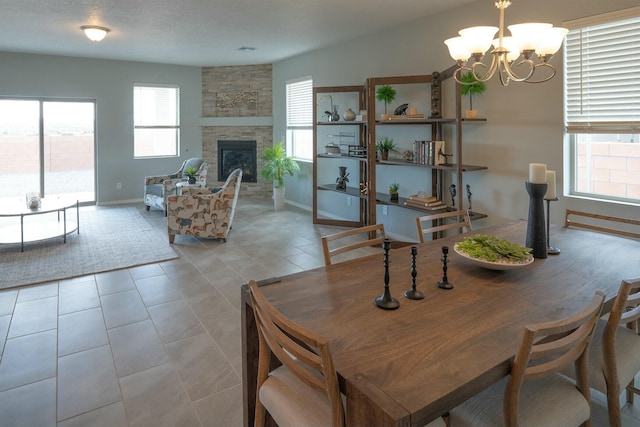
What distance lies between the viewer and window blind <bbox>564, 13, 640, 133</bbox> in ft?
10.3

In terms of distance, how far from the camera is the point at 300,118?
7.50 meters

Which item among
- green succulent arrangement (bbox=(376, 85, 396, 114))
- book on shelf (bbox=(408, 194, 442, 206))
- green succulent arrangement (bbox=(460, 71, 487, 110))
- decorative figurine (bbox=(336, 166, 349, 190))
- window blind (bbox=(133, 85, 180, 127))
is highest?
window blind (bbox=(133, 85, 180, 127))

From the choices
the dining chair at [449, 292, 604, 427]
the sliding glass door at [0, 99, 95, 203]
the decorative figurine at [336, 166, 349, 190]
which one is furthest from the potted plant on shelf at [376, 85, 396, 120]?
the sliding glass door at [0, 99, 95, 203]

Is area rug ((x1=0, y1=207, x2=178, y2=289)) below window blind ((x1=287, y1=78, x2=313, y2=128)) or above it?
below

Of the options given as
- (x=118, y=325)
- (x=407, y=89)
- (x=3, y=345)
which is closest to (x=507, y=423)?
(x=118, y=325)

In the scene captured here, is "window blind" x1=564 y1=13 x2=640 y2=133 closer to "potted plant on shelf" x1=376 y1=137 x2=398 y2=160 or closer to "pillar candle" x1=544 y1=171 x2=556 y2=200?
"pillar candle" x1=544 y1=171 x2=556 y2=200

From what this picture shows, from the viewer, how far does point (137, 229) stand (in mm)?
5965

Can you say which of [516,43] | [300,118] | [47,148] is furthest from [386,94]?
[47,148]

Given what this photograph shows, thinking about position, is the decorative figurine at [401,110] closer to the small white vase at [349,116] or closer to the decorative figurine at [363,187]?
the small white vase at [349,116]

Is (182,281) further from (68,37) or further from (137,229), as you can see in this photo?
(68,37)

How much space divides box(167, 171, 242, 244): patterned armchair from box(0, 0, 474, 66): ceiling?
1961 millimetres

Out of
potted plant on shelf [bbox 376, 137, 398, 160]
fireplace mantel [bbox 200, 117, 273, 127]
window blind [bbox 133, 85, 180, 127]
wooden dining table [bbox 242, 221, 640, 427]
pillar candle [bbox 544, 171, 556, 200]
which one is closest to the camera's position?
wooden dining table [bbox 242, 221, 640, 427]

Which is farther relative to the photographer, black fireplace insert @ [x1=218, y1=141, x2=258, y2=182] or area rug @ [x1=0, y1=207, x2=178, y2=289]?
black fireplace insert @ [x1=218, y1=141, x2=258, y2=182]

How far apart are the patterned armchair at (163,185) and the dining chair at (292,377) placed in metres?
5.77
